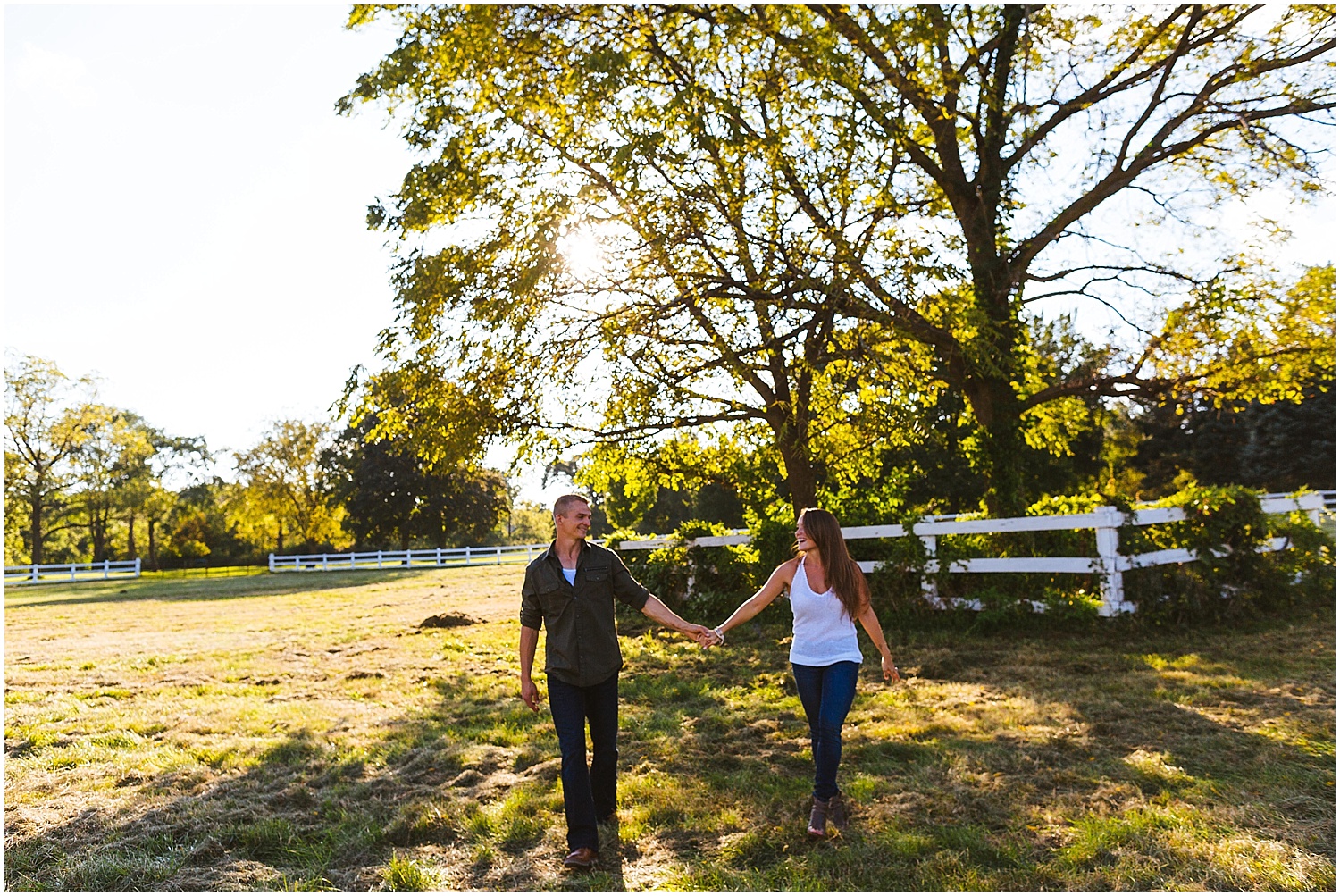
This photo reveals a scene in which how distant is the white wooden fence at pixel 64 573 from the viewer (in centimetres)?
3916

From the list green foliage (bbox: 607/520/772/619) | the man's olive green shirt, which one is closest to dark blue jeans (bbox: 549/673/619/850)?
the man's olive green shirt

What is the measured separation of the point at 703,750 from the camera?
6.02m

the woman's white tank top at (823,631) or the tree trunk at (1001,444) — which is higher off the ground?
the tree trunk at (1001,444)

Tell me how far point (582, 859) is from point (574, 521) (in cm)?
159

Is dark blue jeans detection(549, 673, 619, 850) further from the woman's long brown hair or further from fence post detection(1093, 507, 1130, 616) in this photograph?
fence post detection(1093, 507, 1130, 616)

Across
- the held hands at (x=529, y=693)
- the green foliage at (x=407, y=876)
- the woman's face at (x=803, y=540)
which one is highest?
the woman's face at (x=803, y=540)

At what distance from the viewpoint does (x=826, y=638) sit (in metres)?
4.55

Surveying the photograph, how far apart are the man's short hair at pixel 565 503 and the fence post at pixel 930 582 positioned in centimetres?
718

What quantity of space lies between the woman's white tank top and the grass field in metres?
0.82

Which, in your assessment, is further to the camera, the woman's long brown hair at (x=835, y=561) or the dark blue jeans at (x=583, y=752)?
the woman's long brown hair at (x=835, y=561)

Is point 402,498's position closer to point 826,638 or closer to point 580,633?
point 580,633

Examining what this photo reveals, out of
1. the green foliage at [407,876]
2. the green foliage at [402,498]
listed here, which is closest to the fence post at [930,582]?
the green foliage at [407,876]

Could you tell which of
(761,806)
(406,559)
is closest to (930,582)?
(761,806)

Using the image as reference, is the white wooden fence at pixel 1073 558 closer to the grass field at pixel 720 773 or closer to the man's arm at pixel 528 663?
the grass field at pixel 720 773
